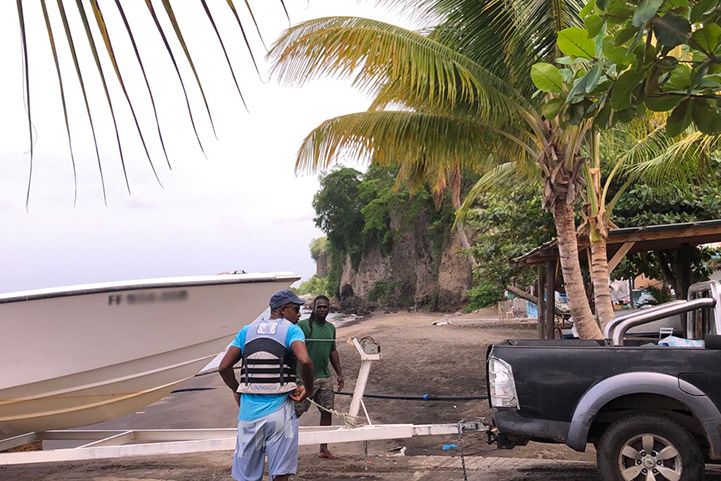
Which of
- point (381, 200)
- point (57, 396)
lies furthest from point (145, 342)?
point (381, 200)

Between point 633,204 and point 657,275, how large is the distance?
4.09 m

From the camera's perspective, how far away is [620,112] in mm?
3293

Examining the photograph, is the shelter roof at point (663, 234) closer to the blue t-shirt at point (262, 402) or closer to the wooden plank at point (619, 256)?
the wooden plank at point (619, 256)

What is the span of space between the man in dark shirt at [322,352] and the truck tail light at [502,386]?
1.94 meters

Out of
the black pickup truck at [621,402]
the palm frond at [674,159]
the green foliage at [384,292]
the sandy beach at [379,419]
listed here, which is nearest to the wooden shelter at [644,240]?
the palm frond at [674,159]

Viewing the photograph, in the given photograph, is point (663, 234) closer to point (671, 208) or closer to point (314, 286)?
point (671, 208)

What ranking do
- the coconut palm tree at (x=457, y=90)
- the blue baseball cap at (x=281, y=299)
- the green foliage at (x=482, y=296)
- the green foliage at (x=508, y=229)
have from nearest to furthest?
the blue baseball cap at (x=281, y=299) < the coconut palm tree at (x=457, y=90) < the green foliage at (x=508, y=229) < the green foliage at (x=482, y=296)

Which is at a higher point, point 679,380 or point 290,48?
point 290,48

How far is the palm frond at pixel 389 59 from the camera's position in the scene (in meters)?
7.27

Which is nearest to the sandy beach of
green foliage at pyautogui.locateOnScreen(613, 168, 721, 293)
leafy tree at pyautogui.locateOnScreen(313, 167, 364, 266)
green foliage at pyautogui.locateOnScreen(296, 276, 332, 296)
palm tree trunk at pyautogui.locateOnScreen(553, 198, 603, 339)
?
palm tree trunk at pyautogui.locateOnScreen(553, 198, 603, 339)

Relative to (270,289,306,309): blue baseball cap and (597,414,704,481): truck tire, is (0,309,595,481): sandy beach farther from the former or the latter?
(270,289,306,309): blue baseball cap

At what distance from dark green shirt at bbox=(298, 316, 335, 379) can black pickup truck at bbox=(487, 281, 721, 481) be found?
6.61ft

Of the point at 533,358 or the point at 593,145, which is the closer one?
the point at 533,358

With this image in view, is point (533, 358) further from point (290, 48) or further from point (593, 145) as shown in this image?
point (593, 145)
